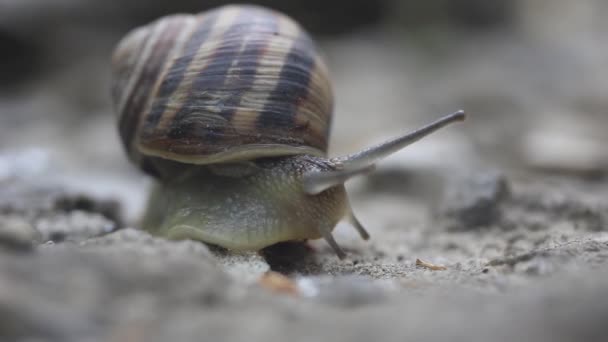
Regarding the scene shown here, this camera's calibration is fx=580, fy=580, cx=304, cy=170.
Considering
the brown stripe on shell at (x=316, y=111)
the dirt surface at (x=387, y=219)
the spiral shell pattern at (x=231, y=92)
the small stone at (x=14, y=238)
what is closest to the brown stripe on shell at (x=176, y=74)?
the spiral shell pattern at (x=231, y=92)

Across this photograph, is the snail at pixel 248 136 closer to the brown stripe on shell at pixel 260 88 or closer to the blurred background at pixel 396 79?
the brown stripe on shell at pixel 260 88

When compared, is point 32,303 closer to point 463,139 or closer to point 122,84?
point 122,84

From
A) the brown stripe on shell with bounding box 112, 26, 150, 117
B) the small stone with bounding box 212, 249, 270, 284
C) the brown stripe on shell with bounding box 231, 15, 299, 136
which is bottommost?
the small stone with bounding box 212, 249, 270, 284

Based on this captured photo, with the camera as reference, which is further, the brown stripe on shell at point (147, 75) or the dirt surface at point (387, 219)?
the brown stripe on shell at point (147, 75)

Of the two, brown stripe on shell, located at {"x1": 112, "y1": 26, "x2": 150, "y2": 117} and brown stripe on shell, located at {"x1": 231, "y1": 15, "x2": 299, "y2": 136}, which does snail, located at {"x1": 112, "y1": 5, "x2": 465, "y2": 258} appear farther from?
brown stripe on shell, located at {"x1": 112, "y1": 26, "x2": 150, "y2": 117}

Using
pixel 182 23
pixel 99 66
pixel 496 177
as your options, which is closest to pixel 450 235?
pixel 496 177

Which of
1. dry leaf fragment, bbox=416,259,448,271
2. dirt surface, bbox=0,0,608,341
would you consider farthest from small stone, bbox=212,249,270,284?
dry leaf fragment, bbox=416,259,448,271
